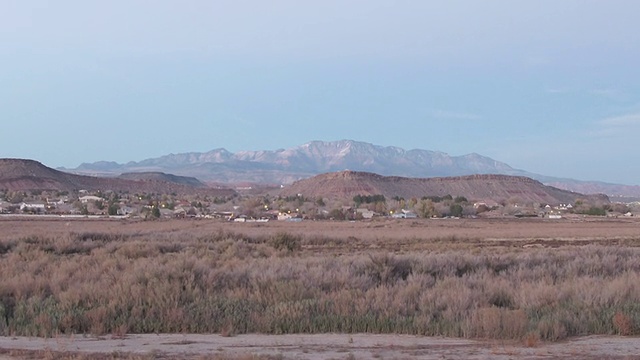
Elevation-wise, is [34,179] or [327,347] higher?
[34,179]

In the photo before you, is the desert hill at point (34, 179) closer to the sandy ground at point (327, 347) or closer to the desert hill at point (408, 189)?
the desert hill at point (408, 189)

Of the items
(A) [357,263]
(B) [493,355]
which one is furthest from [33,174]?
(B) [493,355]

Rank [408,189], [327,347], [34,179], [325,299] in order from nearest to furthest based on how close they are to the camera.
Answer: [327,347]
[325,299]
[34,179]
[408,189]

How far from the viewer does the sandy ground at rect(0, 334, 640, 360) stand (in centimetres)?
1331

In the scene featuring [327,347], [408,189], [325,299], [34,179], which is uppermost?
[34,179]

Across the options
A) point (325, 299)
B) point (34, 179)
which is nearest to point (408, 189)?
point (34, 179)

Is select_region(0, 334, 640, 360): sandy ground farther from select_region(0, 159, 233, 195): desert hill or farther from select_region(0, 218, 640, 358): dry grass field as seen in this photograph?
select_region(0, 159, 233, 195): desert hill

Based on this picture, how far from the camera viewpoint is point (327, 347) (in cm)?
1416

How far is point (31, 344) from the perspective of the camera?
1434 cm

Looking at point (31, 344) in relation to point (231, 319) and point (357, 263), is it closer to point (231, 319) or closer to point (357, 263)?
point (231, 319)

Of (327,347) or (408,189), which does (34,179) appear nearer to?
(408,189)

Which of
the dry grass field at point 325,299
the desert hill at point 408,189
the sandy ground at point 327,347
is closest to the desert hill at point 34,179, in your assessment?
the desert hill at point 408,189

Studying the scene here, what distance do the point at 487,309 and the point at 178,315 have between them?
634 cm

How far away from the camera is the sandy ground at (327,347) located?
13.3 m
